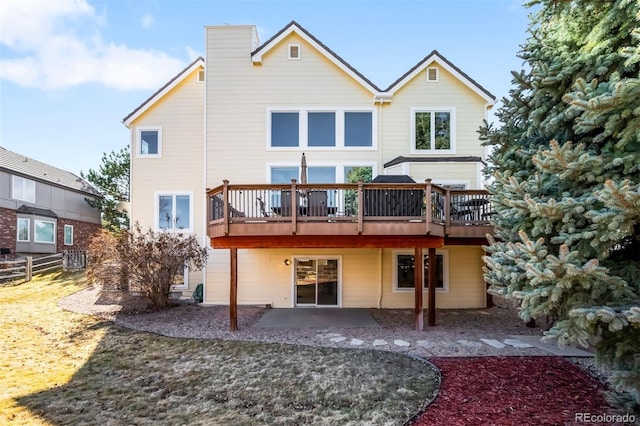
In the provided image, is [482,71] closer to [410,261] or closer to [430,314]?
[410,261]

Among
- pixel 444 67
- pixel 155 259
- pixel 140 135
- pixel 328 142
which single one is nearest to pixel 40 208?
pixel 140 135

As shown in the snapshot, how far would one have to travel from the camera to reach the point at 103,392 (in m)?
5.59

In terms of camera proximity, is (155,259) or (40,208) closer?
(155,259)

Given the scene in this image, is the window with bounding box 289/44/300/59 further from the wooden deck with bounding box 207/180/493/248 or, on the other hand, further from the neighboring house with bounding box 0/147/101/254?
the neighboring house with bounding box 0/147/101/254

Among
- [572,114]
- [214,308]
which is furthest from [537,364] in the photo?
[214,308]

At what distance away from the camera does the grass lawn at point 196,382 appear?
4852mm

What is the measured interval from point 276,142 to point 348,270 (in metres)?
5.08

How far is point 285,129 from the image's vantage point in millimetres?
12047

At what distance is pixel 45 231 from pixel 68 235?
177 centimetres

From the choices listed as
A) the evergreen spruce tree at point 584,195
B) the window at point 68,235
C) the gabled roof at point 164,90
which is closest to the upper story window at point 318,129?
the gabled roof at point 164,90

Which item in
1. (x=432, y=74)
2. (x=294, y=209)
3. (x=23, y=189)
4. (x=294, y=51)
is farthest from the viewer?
(x=23, y=189)

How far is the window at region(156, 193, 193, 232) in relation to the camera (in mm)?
12641

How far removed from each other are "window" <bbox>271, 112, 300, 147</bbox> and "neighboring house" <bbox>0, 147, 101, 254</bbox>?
16.3 meters

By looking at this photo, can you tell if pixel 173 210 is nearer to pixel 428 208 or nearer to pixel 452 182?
pixel 428 208
